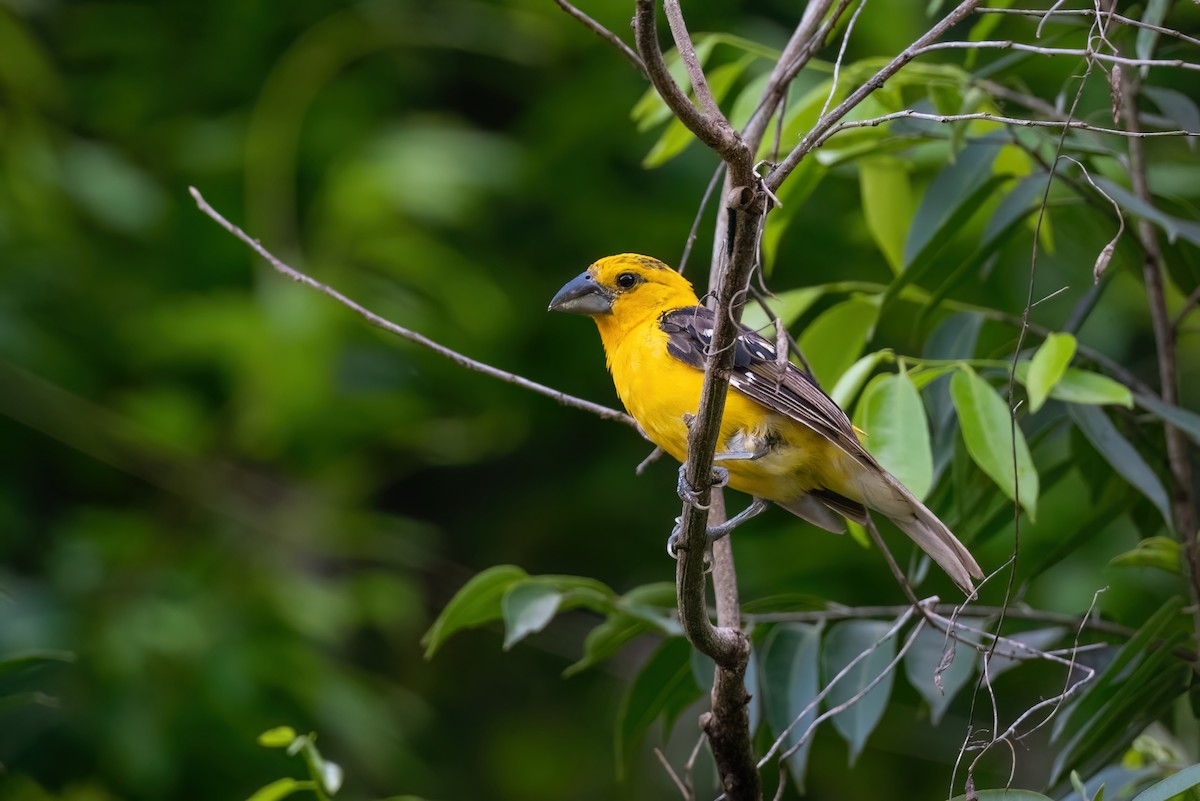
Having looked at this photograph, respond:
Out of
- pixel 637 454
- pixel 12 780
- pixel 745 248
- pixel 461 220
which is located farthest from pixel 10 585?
pixel 745 248

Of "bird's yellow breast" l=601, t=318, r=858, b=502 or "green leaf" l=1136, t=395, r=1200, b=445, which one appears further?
"bird's yellow breast" l=601, t=318, r=858, b=502

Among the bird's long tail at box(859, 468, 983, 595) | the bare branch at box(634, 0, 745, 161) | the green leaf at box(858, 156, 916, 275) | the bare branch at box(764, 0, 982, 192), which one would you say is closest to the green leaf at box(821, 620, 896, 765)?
the bird's long tail at box(859, 468, 983, 595)

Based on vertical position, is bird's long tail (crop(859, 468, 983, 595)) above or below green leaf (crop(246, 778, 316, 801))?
above

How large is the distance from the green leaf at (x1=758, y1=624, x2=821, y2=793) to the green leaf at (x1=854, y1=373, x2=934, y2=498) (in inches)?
27.6

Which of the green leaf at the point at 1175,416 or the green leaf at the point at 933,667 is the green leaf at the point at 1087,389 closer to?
the green leaf at the point at 1175,416

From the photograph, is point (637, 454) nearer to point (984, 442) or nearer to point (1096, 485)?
point (1096, 485)

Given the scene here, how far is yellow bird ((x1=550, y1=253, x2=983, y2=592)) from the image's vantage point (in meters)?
3.42

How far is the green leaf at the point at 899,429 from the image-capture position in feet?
9.82

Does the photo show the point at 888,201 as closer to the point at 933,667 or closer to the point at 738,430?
the point at 738,430

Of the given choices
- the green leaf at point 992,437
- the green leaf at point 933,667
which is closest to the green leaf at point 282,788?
the green leaf at point 933,667

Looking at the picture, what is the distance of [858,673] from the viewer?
340 cm

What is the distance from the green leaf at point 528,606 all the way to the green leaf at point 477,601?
0.20 ft

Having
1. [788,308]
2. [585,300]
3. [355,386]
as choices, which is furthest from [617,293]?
[355,386]

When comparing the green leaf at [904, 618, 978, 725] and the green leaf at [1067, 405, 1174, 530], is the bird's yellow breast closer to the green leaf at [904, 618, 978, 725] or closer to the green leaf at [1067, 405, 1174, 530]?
the green leaf at [904, 618, 978, 725]
